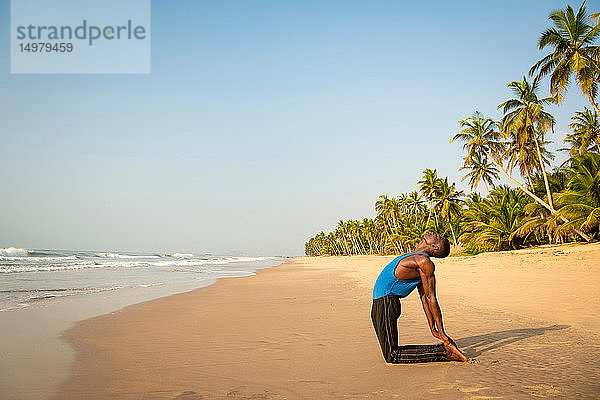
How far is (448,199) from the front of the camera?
51.9 meters

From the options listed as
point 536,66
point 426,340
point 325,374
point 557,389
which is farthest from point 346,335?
point 536,66

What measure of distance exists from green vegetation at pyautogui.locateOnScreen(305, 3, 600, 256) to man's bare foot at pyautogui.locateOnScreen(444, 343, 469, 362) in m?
23.4

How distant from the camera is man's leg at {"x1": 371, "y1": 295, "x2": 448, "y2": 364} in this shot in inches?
173

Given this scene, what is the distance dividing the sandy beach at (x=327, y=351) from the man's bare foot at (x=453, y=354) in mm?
70

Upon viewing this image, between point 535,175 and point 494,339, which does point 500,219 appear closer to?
point 535,175

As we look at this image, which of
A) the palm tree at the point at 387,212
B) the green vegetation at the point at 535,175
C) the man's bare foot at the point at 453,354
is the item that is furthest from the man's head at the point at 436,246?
the palm tree at the point at 387,212

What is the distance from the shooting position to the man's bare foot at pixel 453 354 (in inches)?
173

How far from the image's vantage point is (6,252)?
64500mm

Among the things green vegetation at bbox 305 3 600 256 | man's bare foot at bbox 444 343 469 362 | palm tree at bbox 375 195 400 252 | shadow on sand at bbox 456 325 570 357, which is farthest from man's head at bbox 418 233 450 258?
palm tree at bbox 375 195 400 252


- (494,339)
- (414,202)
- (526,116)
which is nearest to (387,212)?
(414,202)

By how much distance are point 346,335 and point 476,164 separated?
131 ft

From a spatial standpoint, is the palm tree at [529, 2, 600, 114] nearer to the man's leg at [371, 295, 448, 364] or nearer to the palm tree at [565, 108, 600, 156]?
the palm tree at [565, 108, 600, 156]

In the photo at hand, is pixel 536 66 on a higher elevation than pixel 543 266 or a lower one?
higher

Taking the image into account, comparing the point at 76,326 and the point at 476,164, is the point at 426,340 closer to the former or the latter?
the point at 76,326
